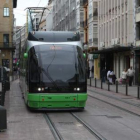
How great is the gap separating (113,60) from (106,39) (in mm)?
3671

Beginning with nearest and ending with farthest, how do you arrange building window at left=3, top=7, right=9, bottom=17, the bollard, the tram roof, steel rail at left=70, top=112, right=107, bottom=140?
steel rail at left=70, top=112, right=107, bottom=140 < the bollard < the tram roof < building window at left=3, top=7, right=9, bottom=17

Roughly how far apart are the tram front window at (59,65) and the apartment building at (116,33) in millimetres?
25428

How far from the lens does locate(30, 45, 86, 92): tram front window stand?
16.9 meters

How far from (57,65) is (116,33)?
33.4 m

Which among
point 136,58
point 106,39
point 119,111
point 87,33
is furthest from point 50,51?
point 87,33

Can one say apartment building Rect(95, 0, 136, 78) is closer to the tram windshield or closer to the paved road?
the tram windshield

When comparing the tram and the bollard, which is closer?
the bollard

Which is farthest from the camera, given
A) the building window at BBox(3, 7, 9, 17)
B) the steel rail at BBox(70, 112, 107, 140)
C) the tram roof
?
the building window at BBox(3, 7, 9, 17)

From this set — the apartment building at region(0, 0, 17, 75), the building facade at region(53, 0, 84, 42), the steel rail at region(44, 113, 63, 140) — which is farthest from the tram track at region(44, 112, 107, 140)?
the apartment building at region(0, 0, 17, 75)

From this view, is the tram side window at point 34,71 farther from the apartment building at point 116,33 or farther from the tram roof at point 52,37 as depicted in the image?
the apartment building at point 116,33

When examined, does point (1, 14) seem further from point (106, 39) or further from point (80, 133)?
point (80, 133)

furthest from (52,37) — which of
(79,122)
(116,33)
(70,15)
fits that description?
(70,15)

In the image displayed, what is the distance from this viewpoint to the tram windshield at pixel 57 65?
16891 millimetres

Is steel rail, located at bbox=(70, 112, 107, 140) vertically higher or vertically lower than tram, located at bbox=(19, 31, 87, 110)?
lower
